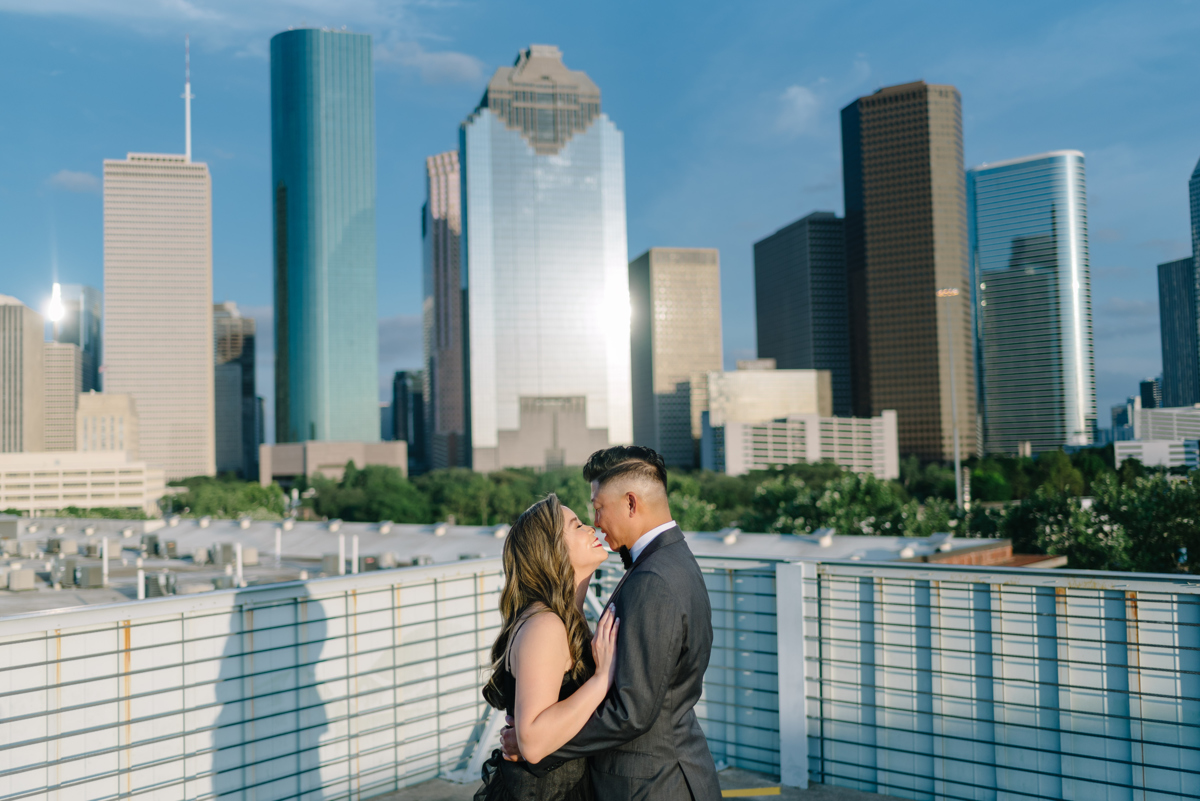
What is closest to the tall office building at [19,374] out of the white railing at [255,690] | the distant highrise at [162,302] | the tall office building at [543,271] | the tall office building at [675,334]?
the distant highrise at [162,302]

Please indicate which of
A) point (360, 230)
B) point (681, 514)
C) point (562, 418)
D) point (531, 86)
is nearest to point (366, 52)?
point (360, 230)

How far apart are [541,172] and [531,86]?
15.6 metres

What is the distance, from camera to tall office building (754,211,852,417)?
168 meters

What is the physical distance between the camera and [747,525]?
52031 mm

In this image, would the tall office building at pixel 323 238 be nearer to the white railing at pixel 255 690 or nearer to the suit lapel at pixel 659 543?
the white railing at pixel 255 690

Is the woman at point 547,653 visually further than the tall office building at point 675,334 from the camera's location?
No

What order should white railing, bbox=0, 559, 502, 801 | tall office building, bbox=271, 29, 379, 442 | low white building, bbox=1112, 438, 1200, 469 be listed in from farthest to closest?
1. tall office building, bbox=271, 29, 379, 442
2. low white building, bbox=1112, 438, 1200, 469
3. white railing, bbox=0, 559, 502, 801

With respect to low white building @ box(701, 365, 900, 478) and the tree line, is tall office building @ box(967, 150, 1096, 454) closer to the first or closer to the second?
low white building @ box(701, 365, 900, 478)

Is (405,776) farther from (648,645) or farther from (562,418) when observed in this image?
(562,418)

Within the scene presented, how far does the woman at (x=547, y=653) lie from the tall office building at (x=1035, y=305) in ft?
514

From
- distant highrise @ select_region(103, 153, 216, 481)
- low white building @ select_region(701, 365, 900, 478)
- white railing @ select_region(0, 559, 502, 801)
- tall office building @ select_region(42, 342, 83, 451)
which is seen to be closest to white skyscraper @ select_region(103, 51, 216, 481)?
distant highrise @ select_region(103, 153, 216, 481)

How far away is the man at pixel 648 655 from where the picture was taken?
2137 millimetres

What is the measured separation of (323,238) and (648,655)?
160 metres

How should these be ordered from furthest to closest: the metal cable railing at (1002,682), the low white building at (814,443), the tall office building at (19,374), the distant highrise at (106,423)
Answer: the distant highrise at (106,423)
the tall office building at (19,374)
the low white building at (814,443)
the metal cable railing at (1002,682)
